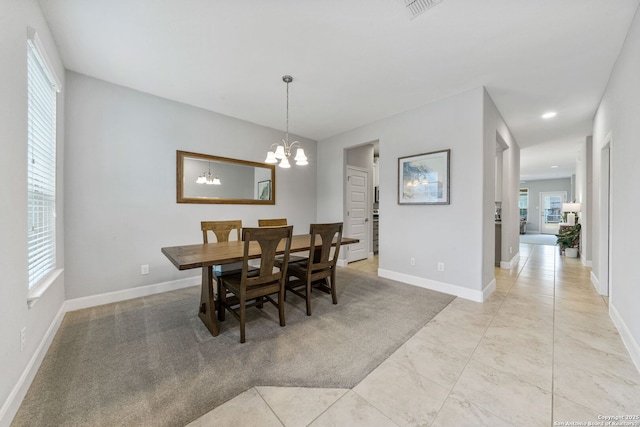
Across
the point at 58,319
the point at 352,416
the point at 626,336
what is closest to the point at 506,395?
the point at 352,416

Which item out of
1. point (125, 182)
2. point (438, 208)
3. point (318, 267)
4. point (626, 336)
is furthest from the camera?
point (438, 208)

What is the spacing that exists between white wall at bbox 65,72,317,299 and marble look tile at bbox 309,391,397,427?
112 inches

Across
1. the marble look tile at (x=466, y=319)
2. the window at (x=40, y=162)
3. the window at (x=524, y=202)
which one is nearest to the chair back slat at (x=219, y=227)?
the window at (x=40, y=162)

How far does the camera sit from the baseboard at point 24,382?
1.27 metres

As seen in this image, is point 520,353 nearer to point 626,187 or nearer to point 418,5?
point 626,187

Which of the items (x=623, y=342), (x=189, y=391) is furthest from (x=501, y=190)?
(x=189, y=391)

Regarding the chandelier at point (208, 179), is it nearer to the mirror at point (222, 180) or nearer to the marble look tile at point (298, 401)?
A: the mirror at point (222, 180)

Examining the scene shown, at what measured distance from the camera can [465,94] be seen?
3.05 metres

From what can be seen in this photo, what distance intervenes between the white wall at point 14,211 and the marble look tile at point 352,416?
1609mm

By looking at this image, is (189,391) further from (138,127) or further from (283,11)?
(138,127)

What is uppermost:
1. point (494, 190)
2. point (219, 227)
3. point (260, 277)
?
point (494, 190)

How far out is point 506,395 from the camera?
1469mm

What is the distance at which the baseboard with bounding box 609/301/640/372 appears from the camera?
5.71 feet

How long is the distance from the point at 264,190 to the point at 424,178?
258 centimetres
